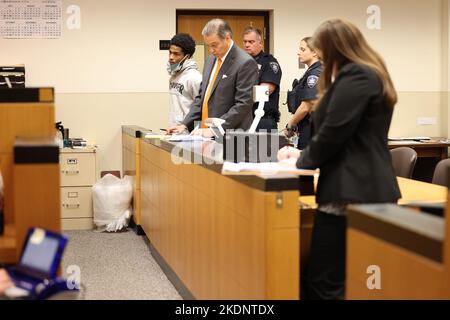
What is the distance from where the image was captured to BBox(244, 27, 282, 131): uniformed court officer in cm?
507

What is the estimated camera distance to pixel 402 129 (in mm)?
6660

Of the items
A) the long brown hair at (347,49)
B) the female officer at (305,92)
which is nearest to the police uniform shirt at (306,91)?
the female officer at (305,92)

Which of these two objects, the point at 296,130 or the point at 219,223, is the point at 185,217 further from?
the point at 296,130

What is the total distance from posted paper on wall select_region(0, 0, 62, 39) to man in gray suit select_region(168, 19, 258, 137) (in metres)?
2.55

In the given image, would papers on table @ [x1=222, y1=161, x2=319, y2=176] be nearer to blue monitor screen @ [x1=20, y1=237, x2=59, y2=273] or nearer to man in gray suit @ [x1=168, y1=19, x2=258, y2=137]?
blue monitor screen @ [x1=20, y1=237, x2=59, y2=273]

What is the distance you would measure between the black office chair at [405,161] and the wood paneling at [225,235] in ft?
4.19

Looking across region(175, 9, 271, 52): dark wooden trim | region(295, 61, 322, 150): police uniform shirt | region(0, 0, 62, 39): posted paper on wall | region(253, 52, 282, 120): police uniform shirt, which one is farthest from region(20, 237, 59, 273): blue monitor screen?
region(175, 9, 271, 52): dark wooden trim

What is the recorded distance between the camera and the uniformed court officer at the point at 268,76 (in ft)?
16.6

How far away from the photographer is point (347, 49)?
2.28m

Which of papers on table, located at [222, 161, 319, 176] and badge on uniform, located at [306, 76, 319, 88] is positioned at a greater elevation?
badge on uniform, located at [306, 76, 319, 88]

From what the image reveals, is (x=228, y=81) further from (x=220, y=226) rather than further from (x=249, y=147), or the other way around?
(x=220, y=226)

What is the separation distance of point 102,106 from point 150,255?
197 centimetres

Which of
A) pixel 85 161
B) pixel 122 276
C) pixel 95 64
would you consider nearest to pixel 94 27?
pixel 95 64

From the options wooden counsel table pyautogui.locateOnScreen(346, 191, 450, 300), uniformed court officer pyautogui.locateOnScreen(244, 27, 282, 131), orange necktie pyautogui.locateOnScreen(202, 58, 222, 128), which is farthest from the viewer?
uniformed court officer pyautogui.locateOnScreen(244, 27, 282, 131)
